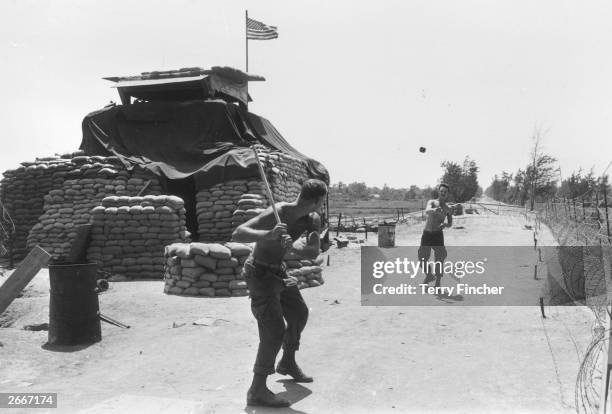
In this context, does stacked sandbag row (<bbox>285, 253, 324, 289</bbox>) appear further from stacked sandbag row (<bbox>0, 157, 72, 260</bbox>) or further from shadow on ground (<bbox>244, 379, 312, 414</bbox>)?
stacked sandbag row (<bbox>0, 157, 72, 260</bbox>)

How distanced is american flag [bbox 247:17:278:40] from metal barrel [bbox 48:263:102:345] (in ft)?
43.6

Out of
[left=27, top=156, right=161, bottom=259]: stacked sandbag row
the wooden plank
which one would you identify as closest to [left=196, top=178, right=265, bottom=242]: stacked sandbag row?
[left=27, top=156, right=161, bottom=259]: stacked sandbag row

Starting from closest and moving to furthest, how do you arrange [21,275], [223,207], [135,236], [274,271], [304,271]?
[274,271], [21,275], [304,271], [135,236], [223,207]

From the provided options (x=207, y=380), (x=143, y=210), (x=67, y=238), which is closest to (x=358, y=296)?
(x=207, y=380)

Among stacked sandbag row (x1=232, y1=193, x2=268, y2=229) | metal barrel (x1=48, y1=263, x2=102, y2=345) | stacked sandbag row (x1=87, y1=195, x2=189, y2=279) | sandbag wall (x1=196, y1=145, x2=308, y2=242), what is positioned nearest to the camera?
metal barrel (x1=48, y1=263, x2=102, y2=345)

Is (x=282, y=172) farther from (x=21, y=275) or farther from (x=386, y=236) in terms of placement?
(x=21, y=275)

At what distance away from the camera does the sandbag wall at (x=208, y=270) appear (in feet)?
27.1

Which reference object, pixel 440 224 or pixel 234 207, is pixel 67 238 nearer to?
pixel 234 207

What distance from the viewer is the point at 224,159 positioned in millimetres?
12883

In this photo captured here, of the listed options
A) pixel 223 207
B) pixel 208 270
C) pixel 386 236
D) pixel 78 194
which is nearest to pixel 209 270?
pixel 208 270

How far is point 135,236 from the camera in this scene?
10.7m

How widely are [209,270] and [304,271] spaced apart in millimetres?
1744

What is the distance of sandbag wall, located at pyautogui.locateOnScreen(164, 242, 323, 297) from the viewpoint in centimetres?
827

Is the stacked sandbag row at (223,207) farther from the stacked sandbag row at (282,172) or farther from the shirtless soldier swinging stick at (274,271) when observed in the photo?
the shirtless soldier swinging stick at (274,271)
